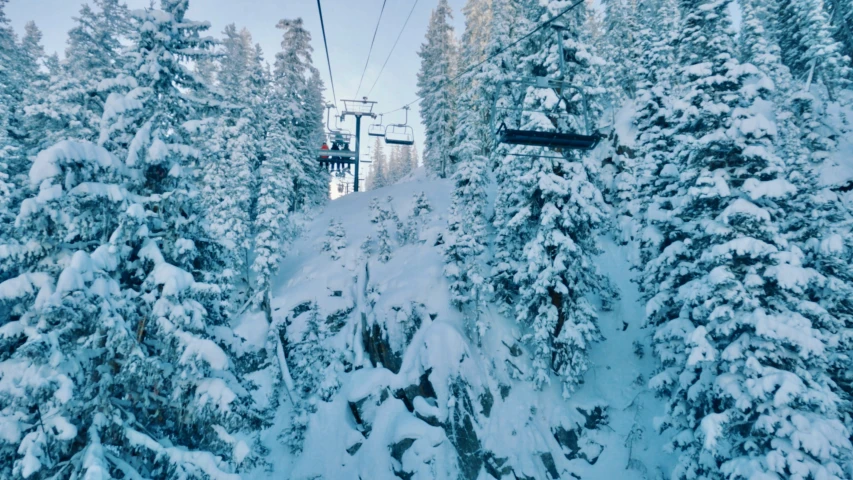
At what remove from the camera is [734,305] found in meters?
10.9

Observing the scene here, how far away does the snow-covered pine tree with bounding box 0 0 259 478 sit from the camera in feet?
22.3

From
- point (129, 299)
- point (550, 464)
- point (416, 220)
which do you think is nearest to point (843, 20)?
point (416, 220)

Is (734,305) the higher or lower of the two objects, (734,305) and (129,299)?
the lower

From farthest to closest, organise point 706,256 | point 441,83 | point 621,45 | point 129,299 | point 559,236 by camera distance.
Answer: point 621,45
point 441,83
point 559,236
point 706,256
point 129,299

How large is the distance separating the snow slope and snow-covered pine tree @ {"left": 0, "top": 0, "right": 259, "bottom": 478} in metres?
6.84

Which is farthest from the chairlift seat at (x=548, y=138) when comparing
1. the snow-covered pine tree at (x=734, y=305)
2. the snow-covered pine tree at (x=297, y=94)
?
the snow-covered pine tree at (x=297, y=94)

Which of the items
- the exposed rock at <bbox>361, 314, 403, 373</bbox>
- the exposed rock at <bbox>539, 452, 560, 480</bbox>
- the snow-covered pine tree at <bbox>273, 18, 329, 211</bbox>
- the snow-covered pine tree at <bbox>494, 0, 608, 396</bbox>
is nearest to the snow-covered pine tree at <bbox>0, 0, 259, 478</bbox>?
the exposed rock at <bbox>361, 314, 403, 373</bbox>

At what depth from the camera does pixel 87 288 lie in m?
7.18

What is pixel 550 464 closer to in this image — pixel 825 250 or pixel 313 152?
pixel 825 250

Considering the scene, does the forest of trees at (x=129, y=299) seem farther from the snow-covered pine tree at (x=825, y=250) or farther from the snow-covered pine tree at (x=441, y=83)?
the snow-covered pine tree at (x=441, y=83)

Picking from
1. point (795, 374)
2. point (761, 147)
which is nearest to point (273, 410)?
point (795, 374)

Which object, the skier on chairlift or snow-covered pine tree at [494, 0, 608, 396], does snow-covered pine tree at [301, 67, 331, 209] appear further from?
snow-covered pine tree at [494, 0, 608, 396]

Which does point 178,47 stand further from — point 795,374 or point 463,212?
point 795,374

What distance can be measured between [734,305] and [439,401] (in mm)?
11651
